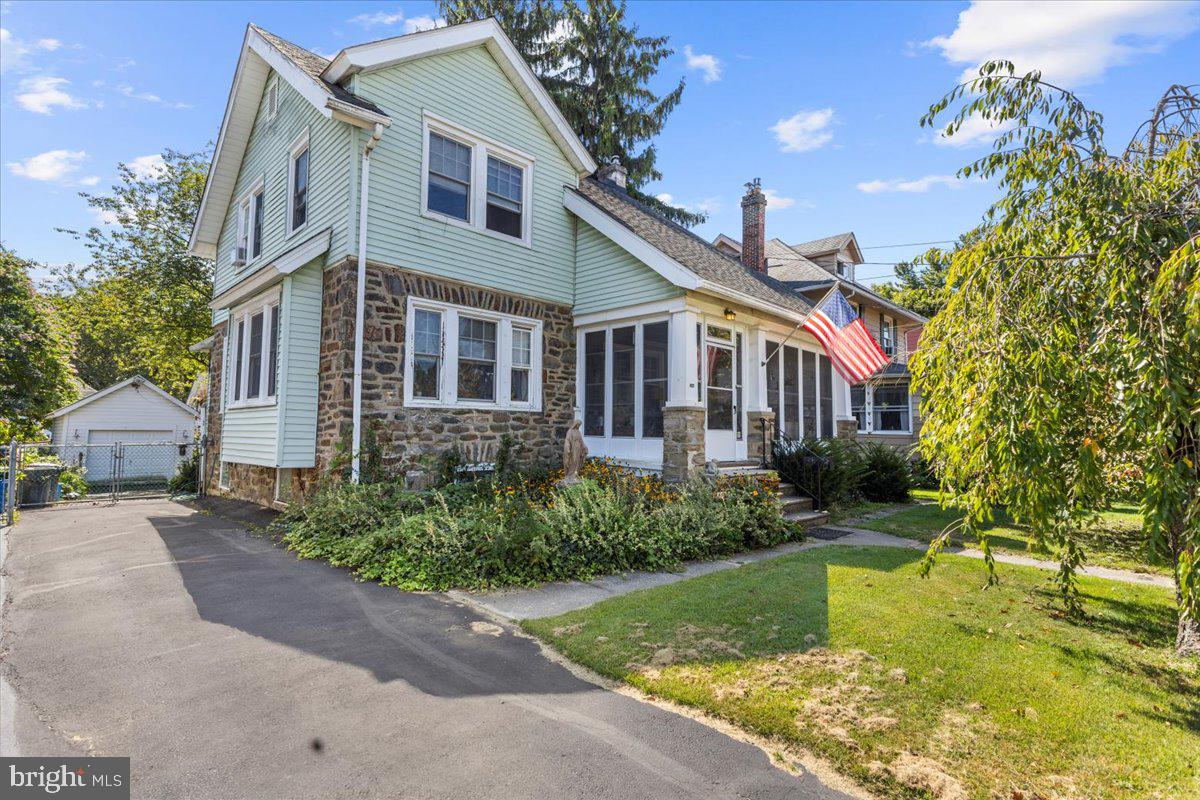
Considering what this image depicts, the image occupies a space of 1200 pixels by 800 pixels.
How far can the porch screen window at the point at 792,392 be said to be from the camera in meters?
12.2

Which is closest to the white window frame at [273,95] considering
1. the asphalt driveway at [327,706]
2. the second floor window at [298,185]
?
the second floor window at [298,185]

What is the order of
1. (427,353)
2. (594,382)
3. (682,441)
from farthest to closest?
1. (594,382)
2. (427,353)
3. (682,441)

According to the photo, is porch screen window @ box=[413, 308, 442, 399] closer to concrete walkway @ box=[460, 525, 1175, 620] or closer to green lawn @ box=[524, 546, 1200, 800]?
concrete walkway @ box=[460, 525, 1175, 620]

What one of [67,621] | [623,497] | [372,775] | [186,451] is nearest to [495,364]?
[623,497]

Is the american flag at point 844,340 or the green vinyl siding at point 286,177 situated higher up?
the green vinyl siding at point 286,177

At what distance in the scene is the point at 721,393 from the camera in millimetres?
10461

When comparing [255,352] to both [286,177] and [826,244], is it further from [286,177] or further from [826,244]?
[826,244]

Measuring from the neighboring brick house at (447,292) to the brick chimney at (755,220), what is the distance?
551cm

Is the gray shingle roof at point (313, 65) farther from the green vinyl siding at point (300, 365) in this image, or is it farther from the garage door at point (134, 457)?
the garage door at point (134, 457)

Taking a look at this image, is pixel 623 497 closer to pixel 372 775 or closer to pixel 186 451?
pixel 372 775

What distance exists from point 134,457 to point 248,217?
17691 mm

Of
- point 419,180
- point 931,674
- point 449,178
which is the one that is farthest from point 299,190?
point 931,674

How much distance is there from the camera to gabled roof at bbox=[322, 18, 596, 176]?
8.76 m

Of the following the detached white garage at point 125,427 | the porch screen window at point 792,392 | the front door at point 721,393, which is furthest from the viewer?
the detached white garage at point 125,427
